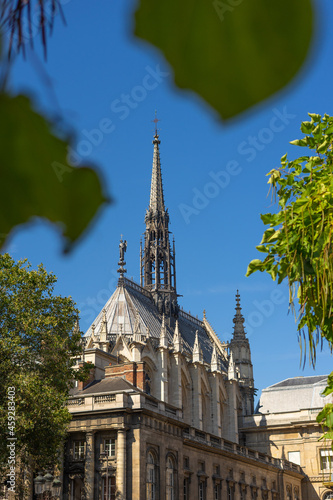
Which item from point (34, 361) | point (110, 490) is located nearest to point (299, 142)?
point (34, 361)

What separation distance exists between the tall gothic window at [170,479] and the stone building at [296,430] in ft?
78.6

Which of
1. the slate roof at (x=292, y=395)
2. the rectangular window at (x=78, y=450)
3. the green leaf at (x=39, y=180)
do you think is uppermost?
the slate roof at (x=292, y=395)

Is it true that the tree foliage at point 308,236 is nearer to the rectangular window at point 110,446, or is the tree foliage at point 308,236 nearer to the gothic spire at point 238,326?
the rectangular window at point 110,446

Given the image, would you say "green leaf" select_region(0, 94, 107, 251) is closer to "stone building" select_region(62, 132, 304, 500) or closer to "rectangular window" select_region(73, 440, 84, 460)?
"stone building" select_region(62, 132, 304, 500)

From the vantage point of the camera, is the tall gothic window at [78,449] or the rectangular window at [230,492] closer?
the tall gothic window at [78,449]

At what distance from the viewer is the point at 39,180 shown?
0.75 metres

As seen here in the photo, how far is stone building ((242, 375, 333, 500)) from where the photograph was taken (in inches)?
2255

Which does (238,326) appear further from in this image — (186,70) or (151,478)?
(186,70)

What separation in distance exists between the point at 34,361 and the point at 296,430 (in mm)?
40075

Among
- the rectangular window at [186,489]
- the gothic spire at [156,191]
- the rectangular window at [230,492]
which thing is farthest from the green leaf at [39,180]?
the gothic spire at [156,191]

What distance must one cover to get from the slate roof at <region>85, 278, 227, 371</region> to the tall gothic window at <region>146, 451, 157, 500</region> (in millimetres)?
22915

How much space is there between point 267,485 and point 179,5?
167 ft

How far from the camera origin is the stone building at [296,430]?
188ft

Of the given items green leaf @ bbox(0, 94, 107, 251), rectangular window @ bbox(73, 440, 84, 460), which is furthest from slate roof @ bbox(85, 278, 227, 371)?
green leaf @ bbox(0, 94, 107, 251)
